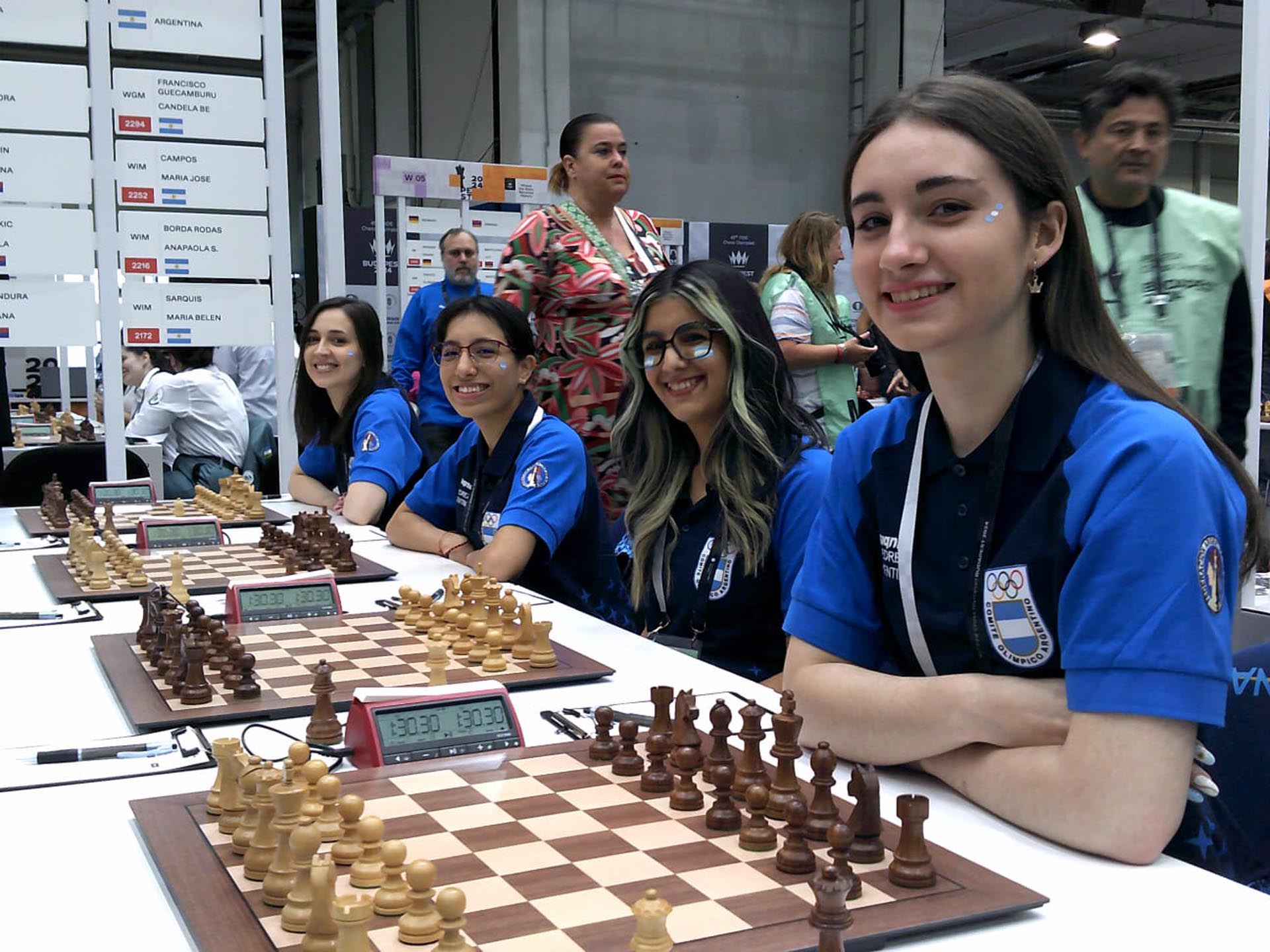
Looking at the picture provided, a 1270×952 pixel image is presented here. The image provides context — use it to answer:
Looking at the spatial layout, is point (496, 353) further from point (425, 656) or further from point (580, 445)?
point (425, 656)

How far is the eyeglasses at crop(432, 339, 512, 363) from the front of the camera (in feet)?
10.0

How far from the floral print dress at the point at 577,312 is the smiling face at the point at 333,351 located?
0.74 m

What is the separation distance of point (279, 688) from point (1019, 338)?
110 centimetres

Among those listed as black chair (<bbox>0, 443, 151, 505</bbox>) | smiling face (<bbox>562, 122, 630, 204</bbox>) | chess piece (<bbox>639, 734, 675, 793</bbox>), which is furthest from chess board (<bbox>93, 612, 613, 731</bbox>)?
black chair (<bbox>0, 443, 151, 505</bbox>)

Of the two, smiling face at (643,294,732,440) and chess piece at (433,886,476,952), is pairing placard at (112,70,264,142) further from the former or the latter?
chess piece at (433,886,476,952)

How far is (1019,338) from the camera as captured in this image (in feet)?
4.61

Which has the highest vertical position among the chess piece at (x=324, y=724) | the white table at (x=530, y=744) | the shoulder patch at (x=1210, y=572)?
the shoulder patch at (x=1210, y=572)

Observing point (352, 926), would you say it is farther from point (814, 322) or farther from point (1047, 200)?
point (814, 322)

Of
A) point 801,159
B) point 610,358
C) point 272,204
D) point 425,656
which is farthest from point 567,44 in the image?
point 425,656

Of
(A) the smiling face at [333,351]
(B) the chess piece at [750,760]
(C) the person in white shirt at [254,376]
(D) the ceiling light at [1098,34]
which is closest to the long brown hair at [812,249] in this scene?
(A) the smiling face at [333,351]

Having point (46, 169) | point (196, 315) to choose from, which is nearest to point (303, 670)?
point (196, 315)

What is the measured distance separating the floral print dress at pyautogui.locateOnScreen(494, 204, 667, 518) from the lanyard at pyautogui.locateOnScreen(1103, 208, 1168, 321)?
1267mm

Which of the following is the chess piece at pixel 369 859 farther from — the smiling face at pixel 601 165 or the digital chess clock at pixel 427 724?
the smiling face at pixel 601 165

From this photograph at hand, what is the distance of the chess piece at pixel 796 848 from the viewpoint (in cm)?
110
